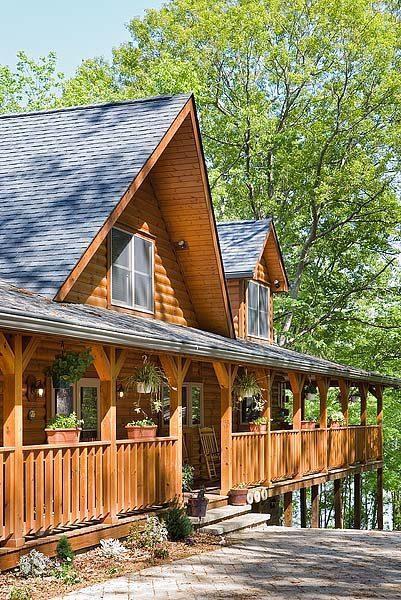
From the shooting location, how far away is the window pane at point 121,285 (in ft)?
52.4

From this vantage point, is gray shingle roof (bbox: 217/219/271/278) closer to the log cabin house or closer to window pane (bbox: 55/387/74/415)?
the log cabin house

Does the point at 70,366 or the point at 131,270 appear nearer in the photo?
the point at 70,366

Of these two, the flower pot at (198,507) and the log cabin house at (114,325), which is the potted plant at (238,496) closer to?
the log cabin house at (114,325)

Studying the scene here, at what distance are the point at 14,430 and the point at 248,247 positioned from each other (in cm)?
1448

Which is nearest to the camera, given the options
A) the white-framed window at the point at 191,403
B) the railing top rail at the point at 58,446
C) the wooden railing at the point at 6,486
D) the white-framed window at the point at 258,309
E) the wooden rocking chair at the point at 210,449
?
the wooden railing at the point at 6,486

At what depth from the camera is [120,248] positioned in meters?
16.3

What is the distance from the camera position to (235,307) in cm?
2338

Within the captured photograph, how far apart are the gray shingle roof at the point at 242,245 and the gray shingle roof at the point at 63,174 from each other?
22.0ft

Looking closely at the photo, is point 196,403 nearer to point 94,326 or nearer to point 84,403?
point 84,403

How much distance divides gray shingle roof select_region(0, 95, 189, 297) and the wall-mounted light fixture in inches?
51.7

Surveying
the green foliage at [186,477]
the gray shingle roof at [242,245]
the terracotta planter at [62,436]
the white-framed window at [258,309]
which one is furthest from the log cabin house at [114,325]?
the white-framed window at [258,309]

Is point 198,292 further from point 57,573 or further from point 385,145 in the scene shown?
point 385,145

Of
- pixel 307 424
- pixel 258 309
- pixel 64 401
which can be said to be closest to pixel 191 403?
pixel 307 424

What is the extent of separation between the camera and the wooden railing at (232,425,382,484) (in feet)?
57.1
